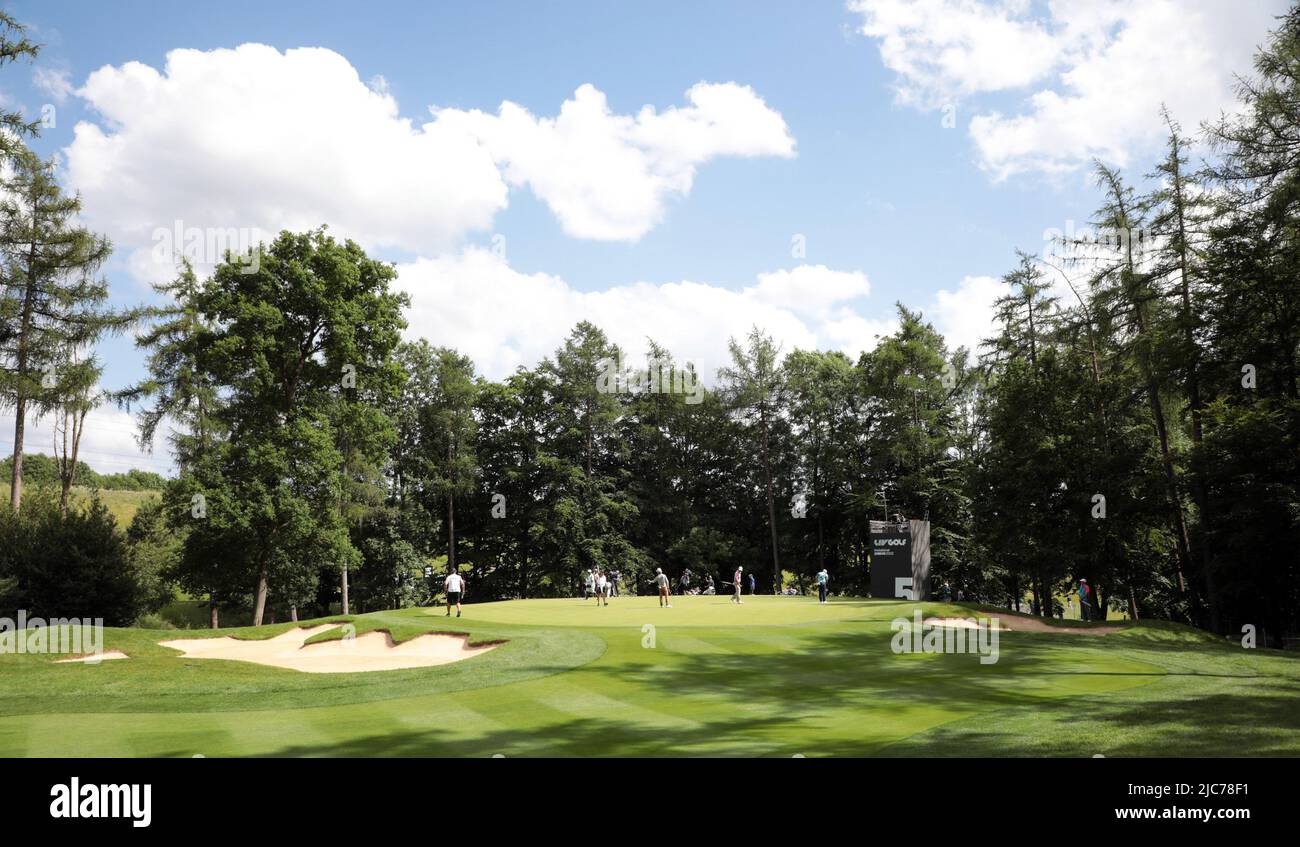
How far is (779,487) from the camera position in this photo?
65.9 meters

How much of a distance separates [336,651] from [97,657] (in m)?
6.54

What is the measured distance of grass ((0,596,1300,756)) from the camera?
1120cm

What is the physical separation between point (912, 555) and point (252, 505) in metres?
30.6

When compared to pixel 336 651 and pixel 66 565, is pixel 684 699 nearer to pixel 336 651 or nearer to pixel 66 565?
pixel 336 651

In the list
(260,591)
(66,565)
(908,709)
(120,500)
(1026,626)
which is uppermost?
(120,500)

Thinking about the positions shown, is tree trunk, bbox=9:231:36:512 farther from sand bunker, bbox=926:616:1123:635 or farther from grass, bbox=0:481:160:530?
sand bunker, bbox=926:616:1123:635

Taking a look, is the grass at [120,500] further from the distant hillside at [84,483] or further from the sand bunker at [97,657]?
the sand bunker at [97,657]

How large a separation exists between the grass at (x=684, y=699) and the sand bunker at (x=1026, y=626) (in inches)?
68.6

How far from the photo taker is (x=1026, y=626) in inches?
1176

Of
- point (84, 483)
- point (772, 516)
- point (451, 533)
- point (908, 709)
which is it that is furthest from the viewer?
point (84, 483)

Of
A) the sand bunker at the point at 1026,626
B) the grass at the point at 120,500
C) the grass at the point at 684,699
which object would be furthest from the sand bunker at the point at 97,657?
the grass at the point at 120,500

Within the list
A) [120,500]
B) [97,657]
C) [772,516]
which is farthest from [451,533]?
[120,500]

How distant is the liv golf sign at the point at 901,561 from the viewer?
3628 centimetres
